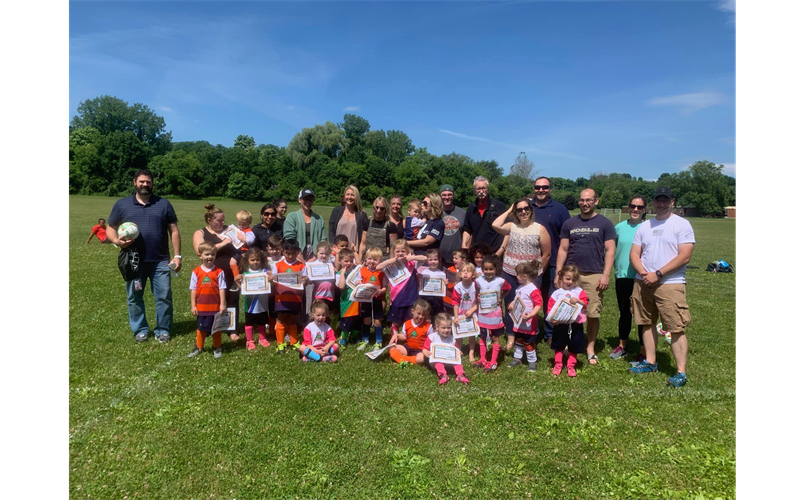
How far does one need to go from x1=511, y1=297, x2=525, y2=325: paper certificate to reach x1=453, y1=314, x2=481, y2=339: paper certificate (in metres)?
0.55

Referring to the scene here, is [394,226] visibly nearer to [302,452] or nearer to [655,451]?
[302,452]

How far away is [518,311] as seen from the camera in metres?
5.79

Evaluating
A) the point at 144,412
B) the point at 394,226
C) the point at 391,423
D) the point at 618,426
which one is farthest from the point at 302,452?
the point at 394,226

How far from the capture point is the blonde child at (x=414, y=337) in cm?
613

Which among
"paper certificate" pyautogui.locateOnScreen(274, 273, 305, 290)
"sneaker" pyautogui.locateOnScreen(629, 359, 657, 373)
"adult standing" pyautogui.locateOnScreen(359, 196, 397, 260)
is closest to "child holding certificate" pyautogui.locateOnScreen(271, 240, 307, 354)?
"paper certificate" pyautogui.locateOnScreen(274, 273, 305, 290)

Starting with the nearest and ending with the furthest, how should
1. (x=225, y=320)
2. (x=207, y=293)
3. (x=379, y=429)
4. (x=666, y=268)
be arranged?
(x=379, y=429) < (x=666, y=268) < (x=207, y=293) < (x=225, y=320)

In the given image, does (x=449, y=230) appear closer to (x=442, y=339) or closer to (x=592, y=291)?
(x=442, y=339)

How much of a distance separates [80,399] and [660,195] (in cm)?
788

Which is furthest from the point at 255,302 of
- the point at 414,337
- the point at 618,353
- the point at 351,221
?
the point at 618,353

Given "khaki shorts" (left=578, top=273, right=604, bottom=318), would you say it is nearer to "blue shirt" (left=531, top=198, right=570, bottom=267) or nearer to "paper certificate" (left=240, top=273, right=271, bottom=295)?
"blue shirt" (left=531, top=198, right=570, bottom=267)

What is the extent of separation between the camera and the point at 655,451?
409 centimetres

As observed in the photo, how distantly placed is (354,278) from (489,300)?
7.15ft

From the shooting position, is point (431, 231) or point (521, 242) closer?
point (521, 242)

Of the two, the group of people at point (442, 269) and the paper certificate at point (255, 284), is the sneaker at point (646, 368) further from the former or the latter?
the paper certificate at point (255, 284)
